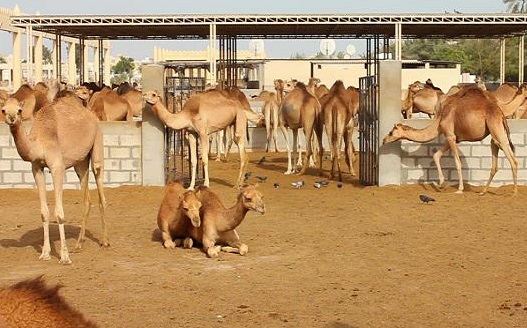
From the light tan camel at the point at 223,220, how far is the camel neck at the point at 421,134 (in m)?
5.94

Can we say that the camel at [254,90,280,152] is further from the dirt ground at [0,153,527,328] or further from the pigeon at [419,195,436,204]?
the pigeon at [419,195,436,204]

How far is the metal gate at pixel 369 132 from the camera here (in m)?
16.0

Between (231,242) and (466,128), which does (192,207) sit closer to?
(231,242)

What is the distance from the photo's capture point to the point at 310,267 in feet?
29.3

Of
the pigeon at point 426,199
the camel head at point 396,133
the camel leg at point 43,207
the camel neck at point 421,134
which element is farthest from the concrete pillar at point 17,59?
the camel leg at point 43,207

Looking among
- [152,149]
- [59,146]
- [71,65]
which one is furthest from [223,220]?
[71,65]

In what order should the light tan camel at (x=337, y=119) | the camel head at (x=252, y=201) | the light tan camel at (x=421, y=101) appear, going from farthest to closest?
1. the light tan camel at (x=421, y=101)
2. the light tan camel at (x=337, y=119)
3. the camel head at (x=252, y=201)

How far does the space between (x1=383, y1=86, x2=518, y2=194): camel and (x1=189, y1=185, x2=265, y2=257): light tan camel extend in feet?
19.7

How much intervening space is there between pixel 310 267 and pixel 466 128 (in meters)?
6.43

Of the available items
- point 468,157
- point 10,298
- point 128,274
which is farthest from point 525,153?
point 10,298

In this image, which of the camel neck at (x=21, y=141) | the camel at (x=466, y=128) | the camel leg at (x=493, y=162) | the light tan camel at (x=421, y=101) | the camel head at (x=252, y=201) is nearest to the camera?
the camel neck at (x=21, y=141)

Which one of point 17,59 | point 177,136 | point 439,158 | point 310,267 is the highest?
point 17,59

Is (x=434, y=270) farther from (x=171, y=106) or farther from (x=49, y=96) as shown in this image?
(x=49, y=96)

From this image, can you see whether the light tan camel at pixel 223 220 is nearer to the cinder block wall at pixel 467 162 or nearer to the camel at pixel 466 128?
the camel at pixel 466 128
